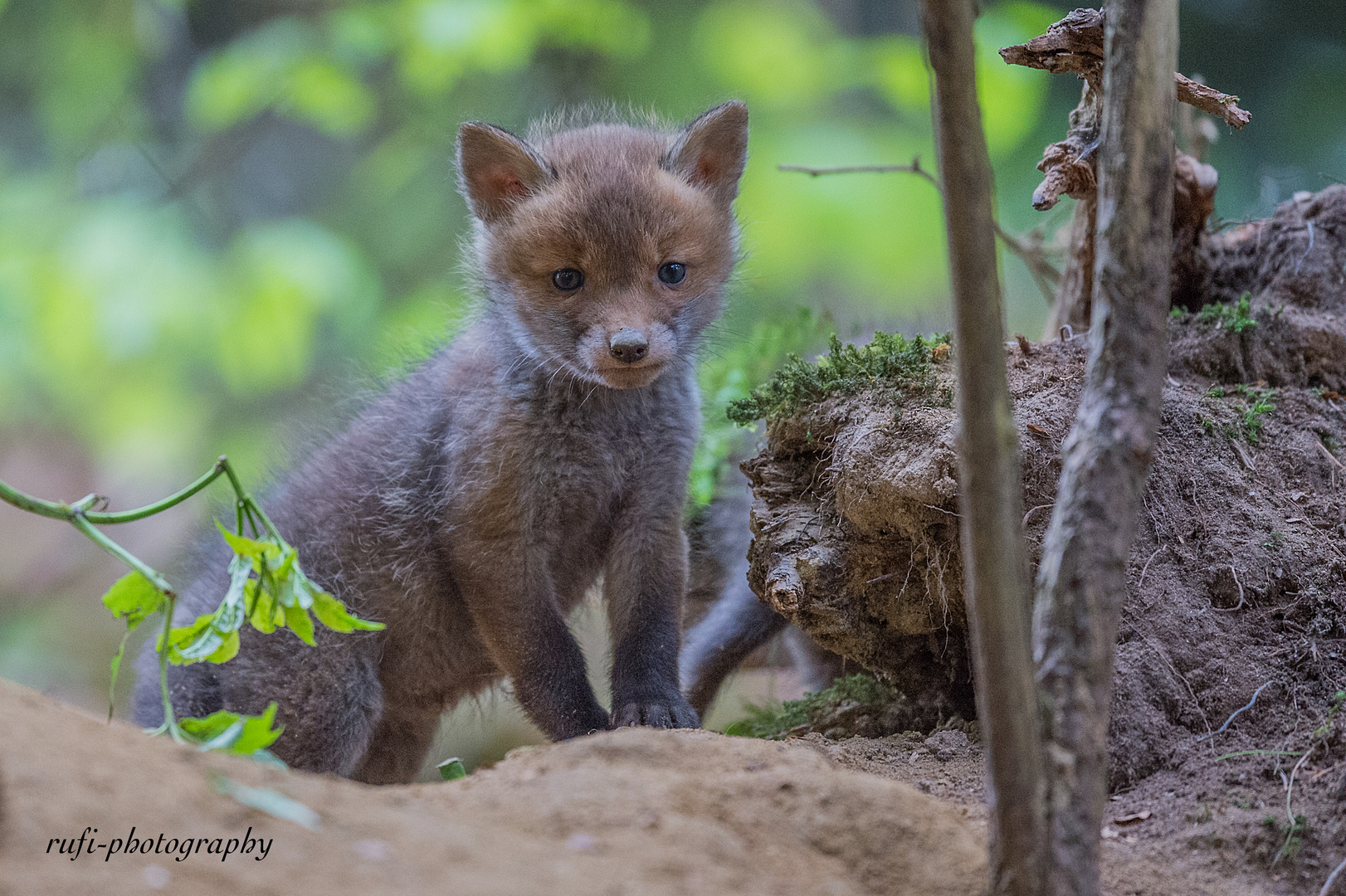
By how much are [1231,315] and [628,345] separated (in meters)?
1.83

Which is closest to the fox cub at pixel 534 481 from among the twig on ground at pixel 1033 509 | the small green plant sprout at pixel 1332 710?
the twig on ground at pixel 1033 509

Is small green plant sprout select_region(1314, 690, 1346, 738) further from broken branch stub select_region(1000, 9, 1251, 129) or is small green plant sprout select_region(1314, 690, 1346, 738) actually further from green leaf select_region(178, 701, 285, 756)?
green leaf select_region(178, 701, 285, 756)

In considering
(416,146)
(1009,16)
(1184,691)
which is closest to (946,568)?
(1184,691)

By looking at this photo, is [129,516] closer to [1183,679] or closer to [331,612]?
[331,612]

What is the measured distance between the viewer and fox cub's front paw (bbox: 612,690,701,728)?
8.97ft

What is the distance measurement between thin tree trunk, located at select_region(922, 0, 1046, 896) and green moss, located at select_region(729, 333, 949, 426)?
1515 millimetres

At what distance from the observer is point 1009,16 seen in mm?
5172

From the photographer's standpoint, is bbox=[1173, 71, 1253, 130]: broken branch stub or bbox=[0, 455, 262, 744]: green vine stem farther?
bbox=[1173, 71, 1253, 130]: broken branch stub

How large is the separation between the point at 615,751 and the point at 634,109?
3.04m

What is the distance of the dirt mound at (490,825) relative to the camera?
4.13ft

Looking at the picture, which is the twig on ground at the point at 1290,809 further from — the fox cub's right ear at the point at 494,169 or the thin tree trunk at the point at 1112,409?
the fox cub's right ear at the point at 494,169

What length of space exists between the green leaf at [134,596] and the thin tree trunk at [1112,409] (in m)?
1.66

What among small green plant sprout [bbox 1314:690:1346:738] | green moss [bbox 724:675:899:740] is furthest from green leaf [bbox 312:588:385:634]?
small green plant sprout [bbox 1314:690:1346:738]

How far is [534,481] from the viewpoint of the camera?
300 cm
